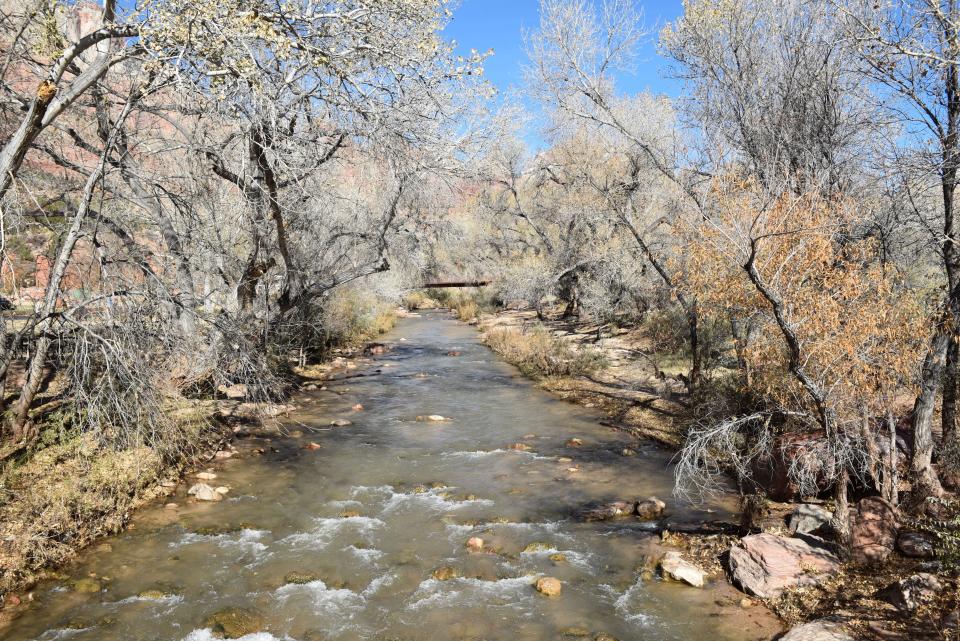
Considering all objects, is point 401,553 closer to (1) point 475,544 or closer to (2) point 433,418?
(1) point 475,544

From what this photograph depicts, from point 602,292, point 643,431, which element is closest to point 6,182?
point 643,431

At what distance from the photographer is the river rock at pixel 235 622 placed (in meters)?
6.23

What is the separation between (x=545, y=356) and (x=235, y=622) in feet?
47.9

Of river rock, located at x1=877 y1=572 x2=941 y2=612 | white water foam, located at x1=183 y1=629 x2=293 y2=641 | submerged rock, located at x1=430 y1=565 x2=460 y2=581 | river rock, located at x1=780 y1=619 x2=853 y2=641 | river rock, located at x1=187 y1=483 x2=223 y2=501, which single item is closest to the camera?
river rock, located at x1=780 y1=619 x2=853 y2=641

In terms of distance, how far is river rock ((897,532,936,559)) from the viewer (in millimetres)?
6992

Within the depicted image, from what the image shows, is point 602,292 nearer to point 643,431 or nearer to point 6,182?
point 643,431

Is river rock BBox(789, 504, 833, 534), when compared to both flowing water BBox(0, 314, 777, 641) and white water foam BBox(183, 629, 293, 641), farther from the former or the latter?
white water foam BBox(183, 629, 293, 641)

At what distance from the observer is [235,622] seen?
6391mm

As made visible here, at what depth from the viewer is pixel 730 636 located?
6.12 metres

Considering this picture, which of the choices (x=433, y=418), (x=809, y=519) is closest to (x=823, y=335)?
(x=809, y=519)

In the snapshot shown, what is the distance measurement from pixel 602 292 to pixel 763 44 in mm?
11991

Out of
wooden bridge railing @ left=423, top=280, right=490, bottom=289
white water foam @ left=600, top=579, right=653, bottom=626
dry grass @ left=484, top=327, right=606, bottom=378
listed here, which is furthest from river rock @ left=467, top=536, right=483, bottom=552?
wooden bridge railing @ left=423, top=280, right=490, bottom=289

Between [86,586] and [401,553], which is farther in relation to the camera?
[401,553]

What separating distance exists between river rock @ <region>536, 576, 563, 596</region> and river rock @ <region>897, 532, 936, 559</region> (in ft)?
13.4
